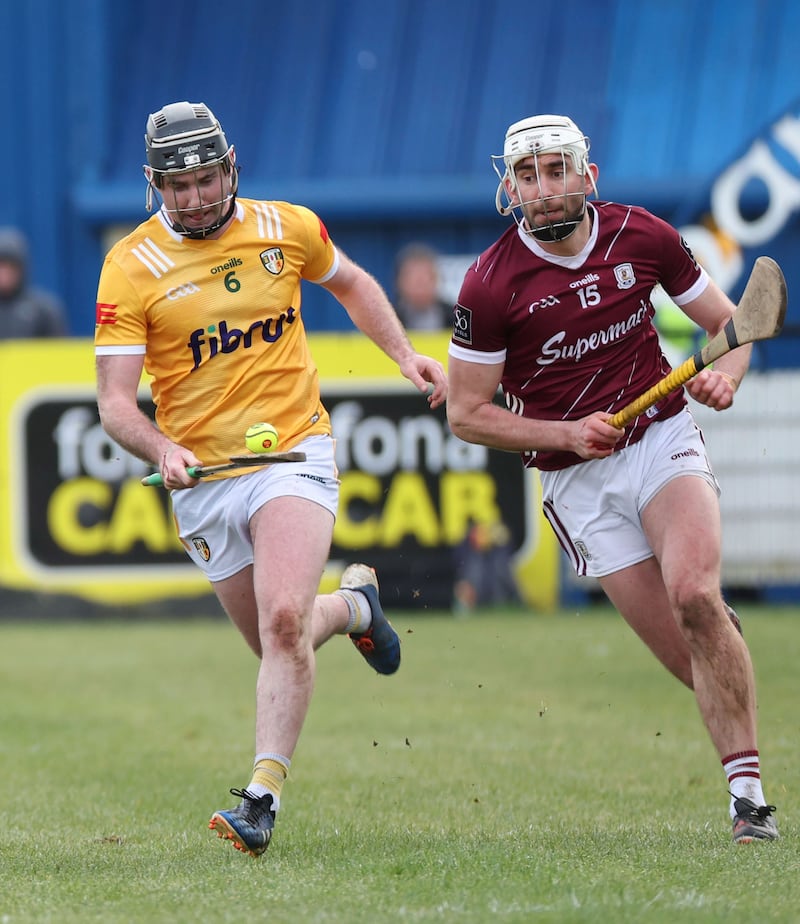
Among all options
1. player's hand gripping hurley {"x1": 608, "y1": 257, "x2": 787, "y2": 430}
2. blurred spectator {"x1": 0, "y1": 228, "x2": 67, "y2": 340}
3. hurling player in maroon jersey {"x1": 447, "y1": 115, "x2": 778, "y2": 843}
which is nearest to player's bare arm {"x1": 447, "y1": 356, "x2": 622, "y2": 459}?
hurling player in maroon jersey {"x1": 447, "y1": 115, "x2": 778, "y2": 843}

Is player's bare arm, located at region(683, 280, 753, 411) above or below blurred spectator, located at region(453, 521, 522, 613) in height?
above

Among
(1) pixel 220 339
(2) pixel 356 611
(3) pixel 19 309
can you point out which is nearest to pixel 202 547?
(1) pixel 220 339

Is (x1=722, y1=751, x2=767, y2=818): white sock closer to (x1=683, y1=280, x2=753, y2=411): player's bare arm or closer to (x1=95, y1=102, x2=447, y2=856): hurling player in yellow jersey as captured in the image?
(x1=683, y1=280, x2=753, y2=411): player's bare arm

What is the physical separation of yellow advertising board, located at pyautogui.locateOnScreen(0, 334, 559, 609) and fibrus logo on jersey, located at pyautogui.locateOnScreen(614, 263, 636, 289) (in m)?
7.52

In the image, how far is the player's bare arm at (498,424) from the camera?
6.34 m

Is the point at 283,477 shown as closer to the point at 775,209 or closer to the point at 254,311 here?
the point at 254,311

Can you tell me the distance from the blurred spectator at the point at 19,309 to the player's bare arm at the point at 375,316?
8402 millimetres

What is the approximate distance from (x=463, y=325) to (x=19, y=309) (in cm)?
945

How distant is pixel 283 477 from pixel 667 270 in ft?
5.21

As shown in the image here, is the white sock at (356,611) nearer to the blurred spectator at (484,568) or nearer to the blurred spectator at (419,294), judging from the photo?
the blurred spectator at (484,568)

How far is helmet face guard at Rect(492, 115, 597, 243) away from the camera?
627 centimetres

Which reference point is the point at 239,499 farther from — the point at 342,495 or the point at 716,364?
the point at 342,495

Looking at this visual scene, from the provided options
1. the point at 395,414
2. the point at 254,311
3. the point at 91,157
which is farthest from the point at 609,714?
the point at 91,157

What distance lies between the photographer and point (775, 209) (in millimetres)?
16719
